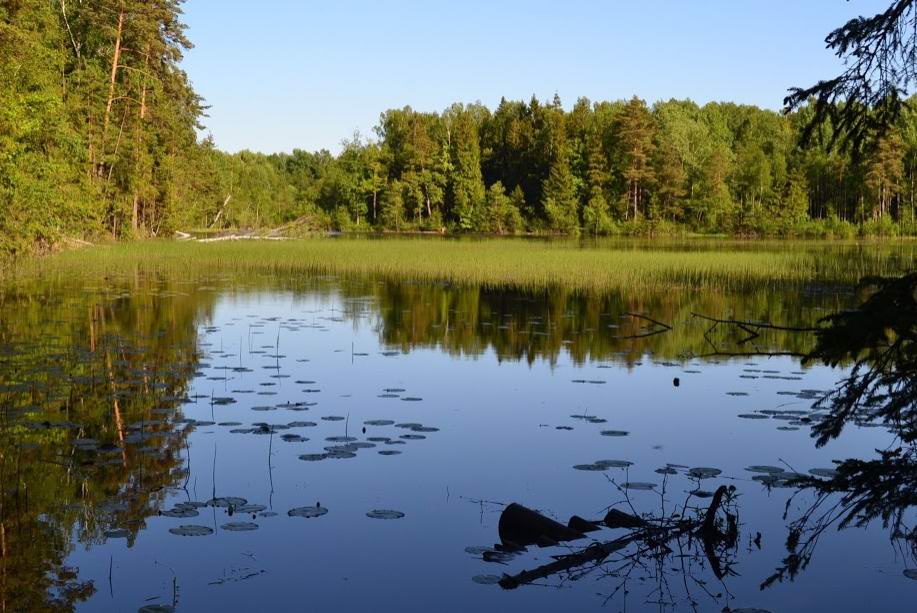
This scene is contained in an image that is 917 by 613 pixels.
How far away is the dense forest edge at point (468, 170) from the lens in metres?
43.6

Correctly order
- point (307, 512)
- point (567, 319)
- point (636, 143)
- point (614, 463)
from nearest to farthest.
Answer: point (307, 512) → point (614, 463) → point (567, 319) → point (636, 143)

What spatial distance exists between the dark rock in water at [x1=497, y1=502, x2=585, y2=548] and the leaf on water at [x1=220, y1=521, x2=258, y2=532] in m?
1.82

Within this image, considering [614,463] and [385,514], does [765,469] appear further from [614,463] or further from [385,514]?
[385,514]

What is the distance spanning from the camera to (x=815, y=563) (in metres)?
5.92

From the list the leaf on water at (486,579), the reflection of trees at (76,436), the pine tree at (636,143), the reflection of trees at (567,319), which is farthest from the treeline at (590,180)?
the leaf on water at (486,579)

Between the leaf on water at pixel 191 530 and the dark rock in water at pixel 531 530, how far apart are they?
6.89 ft

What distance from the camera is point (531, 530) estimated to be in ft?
20.0

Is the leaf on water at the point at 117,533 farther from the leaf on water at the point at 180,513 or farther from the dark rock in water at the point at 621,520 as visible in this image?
the dark rock in water at the point at 621,520

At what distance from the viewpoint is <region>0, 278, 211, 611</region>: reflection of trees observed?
18.4 ft

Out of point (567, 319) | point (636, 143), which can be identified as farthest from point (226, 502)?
point (636, 143)

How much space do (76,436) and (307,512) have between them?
3126 mm

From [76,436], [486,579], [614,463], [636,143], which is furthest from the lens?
[636,143]

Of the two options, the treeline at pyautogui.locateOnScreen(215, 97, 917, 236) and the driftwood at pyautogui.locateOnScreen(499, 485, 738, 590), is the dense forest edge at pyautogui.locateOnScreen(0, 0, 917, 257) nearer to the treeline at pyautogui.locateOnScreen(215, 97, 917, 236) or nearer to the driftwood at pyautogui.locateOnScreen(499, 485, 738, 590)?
the treeline at pyautogui.locateOnScreen(215, 97, 917, 236)

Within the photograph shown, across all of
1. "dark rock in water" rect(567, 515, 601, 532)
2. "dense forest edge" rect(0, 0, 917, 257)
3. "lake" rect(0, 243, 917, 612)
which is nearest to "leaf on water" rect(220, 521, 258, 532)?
"lake" rect(0, 243, 917, 612)
